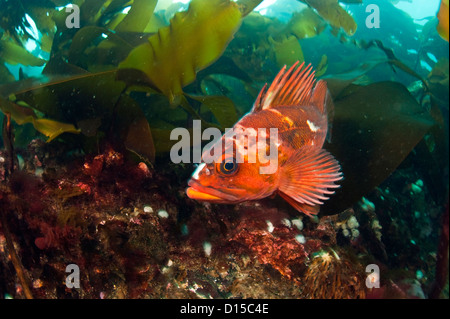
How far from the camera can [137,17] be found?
3.72 metres

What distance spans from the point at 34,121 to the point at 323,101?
2900mm

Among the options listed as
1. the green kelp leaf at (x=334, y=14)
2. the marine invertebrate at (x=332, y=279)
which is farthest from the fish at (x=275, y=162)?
the green kelp leaf at (x=334, y=14)

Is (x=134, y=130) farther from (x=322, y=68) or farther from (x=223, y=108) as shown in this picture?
(x=322, y=68)

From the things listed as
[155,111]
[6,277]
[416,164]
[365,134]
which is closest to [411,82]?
[416,164]

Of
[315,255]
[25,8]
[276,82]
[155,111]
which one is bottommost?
[315,255]

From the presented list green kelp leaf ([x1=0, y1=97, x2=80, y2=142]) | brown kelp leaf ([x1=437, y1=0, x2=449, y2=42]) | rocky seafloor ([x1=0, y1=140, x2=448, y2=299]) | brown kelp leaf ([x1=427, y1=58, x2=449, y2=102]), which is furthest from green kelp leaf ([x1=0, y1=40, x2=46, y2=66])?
brown kelp leaf ([x1=427, y1=58, x2=449, y2=102])

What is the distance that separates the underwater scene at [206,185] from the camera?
2.02 meters

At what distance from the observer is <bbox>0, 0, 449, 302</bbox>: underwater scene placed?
2016mm

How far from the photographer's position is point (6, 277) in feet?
6.27

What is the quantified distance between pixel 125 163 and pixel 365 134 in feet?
8.81

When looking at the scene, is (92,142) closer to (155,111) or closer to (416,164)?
(155,111)

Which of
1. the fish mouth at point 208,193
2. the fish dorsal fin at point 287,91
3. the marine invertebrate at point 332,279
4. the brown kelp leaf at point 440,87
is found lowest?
the marine invertebrate at point 332,279

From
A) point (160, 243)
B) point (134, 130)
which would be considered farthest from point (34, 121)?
point (160, 243)

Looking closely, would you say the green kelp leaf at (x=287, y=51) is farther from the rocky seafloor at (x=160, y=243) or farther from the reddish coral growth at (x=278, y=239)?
the reddish coral growth at (x=278, y=239)
